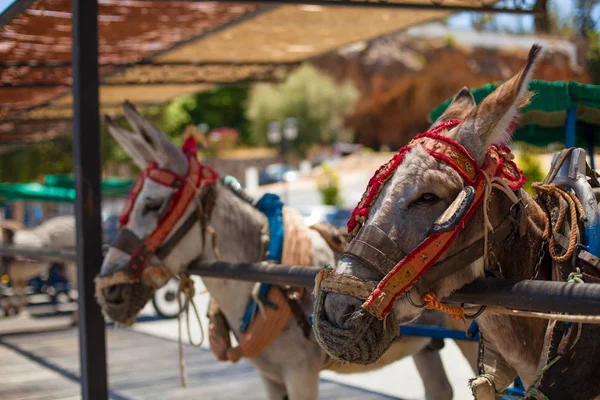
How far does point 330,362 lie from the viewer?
3480 mm

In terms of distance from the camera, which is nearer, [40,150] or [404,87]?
[40,150]

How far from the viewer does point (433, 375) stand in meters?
4.09

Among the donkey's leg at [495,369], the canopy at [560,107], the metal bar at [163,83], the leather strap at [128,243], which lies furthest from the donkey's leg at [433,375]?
the metal bar at [163,83]

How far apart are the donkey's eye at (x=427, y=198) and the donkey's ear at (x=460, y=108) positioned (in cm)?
32

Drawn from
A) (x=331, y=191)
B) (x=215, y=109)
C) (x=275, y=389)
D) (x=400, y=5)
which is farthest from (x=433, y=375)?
(x=215, y=109)

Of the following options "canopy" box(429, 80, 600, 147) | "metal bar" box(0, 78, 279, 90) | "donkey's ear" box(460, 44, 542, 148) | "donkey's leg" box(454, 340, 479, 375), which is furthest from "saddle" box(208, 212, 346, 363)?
"metal bar" box(0, 78, 279, 90)

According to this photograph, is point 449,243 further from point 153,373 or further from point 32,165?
point 32,165

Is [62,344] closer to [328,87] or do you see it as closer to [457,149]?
[457,149]

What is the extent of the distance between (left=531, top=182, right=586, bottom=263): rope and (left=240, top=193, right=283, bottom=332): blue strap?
62.4 inches

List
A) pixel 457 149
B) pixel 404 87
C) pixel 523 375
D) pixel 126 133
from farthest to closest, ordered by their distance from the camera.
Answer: pixel 404 87
pixel 126 133
pixel 523 375
pixel 457 149

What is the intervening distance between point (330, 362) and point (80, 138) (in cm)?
165

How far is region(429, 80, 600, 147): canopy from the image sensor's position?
10.3 feet

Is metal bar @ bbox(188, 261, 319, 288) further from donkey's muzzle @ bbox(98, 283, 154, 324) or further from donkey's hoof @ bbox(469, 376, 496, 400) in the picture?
donkey's hoof @ bbox(469, 376, 496, 400)

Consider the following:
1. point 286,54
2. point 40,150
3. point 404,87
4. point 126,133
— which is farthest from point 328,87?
point 126,133
